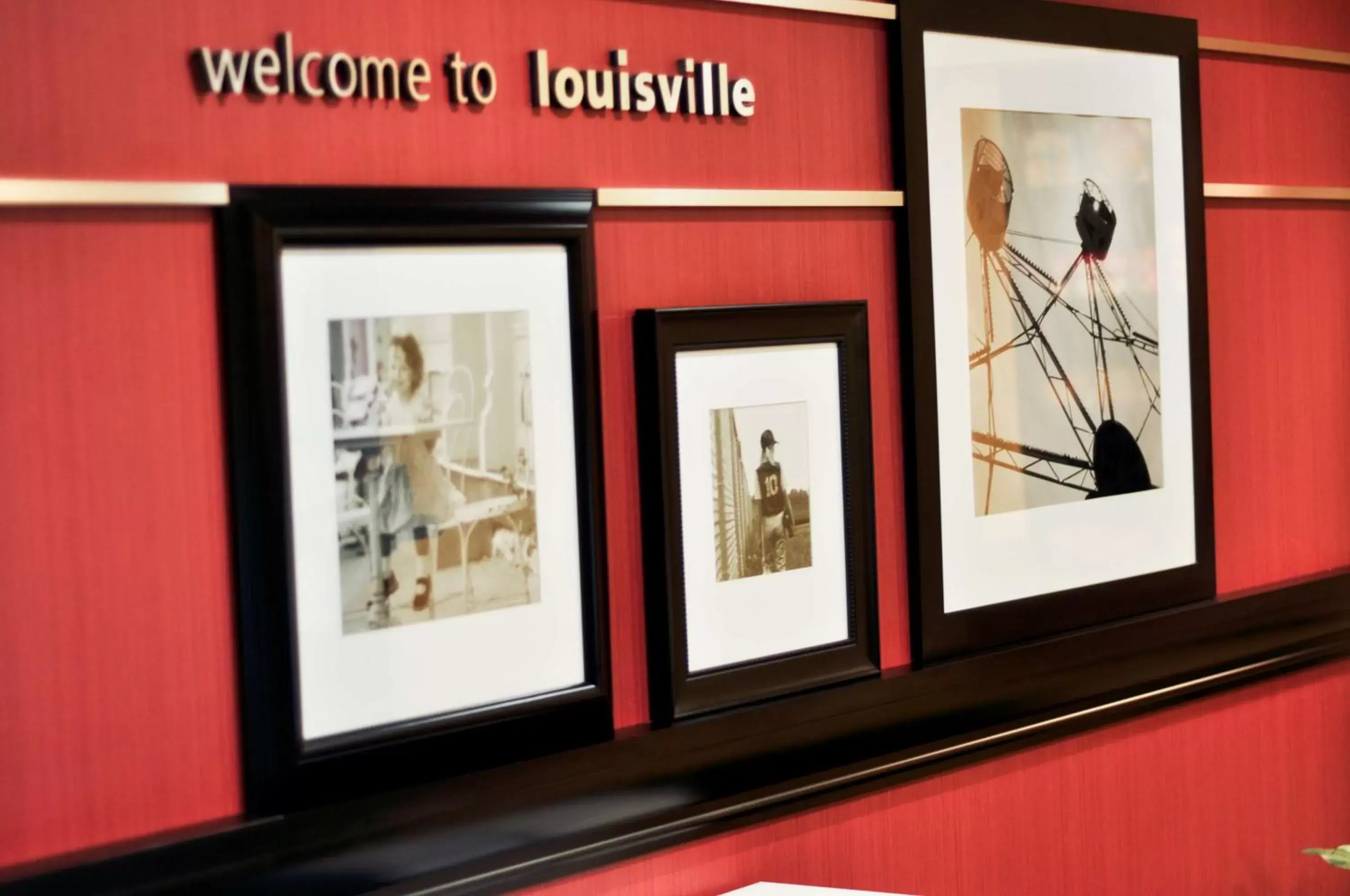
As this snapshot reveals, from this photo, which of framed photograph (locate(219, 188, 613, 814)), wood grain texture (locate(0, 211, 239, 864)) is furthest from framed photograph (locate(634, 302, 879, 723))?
wood grain texture (locate(0, 211, 239, 864))

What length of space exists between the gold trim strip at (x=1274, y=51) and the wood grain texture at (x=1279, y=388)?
0.27 m

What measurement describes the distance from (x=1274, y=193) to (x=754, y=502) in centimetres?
130

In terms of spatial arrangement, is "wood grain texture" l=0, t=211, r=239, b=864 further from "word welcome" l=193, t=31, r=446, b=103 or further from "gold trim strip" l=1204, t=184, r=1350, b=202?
"gold trim strip" l=1204, t=184, r=1350, b=202

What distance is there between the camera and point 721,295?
1.72m

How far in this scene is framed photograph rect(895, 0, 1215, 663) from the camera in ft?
6.22

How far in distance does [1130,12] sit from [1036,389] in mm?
680

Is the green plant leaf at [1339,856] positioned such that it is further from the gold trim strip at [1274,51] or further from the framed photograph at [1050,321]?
the gold trim strip at [1274,51]

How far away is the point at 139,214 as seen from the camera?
130 centimetres

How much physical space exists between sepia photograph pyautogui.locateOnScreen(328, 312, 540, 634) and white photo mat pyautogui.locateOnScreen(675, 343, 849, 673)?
0.24 m

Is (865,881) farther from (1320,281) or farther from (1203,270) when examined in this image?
(1320,281)

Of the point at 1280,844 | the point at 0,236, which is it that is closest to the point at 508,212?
the point at 0,236

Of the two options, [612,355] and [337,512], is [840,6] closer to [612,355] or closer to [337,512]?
[612,355]

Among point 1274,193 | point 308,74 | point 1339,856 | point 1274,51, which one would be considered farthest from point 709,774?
point 1274,51

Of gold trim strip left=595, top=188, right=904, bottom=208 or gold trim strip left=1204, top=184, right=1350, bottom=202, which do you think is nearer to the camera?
gold trim strip left=595, top=188, right=904, bottom=208
